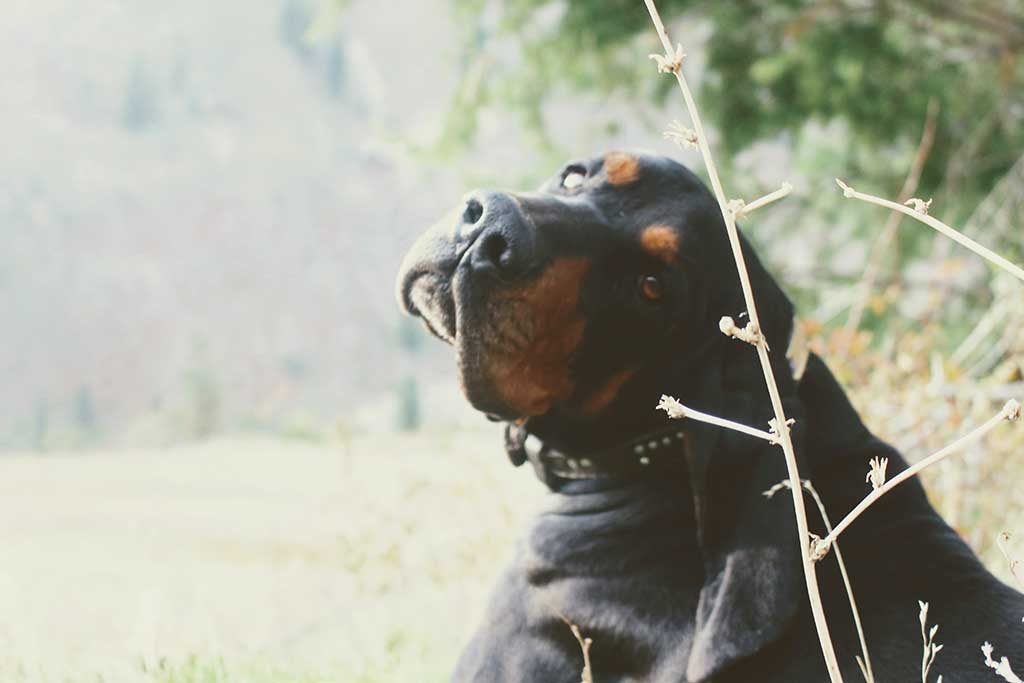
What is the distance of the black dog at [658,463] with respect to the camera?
7.30 feet

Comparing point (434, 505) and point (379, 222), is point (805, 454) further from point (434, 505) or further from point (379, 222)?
point (379, 222)

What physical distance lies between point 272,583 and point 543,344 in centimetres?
291

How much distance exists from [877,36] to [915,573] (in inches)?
186

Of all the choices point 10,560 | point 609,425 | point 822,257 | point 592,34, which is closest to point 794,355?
point 609,425

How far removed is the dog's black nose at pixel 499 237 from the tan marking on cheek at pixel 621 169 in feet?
1.23

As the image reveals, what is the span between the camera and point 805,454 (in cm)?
246

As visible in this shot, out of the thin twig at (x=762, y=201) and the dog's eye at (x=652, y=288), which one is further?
the dog's eye at (x=652, y=288)

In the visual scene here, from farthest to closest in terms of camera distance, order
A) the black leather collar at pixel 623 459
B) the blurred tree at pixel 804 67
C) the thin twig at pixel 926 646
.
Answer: the blurred tree at pixel 804 67, the black leather collar at pixel 623 459, the thin twig at pixel 926 646

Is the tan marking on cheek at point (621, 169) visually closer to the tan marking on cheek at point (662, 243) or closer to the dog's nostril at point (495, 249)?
the tan marking on cheek at point (662, 243)

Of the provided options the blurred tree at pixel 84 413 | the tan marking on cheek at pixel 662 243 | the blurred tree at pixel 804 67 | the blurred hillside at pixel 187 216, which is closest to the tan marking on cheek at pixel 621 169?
the tan marking on cheek at pixel 662 243

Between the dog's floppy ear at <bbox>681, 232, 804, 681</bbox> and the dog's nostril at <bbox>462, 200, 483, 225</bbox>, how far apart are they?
0.56m

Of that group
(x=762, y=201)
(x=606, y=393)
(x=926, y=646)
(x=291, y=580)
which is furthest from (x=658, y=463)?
(x=291, y=580)

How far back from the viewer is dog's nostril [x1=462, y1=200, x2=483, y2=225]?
2.36 metres

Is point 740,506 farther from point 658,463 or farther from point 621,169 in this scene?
point 621,169
